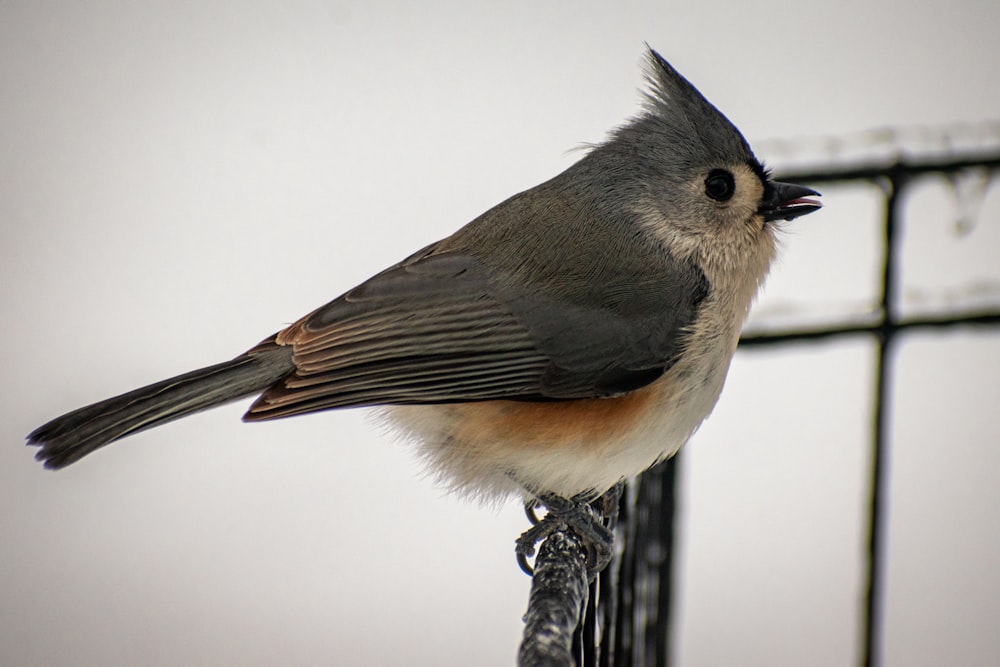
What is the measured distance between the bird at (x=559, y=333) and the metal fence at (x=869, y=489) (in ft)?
0.59

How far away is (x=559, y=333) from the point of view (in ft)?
7.07

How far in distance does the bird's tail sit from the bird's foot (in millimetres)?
599

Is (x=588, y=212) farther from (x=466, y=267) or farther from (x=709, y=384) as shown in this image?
(x=709, y=384)

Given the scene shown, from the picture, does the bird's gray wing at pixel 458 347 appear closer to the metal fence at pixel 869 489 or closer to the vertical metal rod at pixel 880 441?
the metal fence at pixel 869 489

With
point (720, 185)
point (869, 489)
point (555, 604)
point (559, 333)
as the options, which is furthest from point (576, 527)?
point (869, 489)

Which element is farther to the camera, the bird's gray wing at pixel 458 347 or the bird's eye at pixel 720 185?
the bird's eye at pixel 720 185

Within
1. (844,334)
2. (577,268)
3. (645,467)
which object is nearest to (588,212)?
(577,268)

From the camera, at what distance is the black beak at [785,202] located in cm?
225

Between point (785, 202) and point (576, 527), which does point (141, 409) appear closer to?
point (576, 527)

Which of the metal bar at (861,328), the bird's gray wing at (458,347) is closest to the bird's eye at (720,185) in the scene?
the bird's gray wing at (458,347)

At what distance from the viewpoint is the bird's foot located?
7.02 feet

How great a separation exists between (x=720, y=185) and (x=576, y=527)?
746mm

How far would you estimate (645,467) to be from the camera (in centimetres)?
211

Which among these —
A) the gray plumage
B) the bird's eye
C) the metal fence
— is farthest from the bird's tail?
the bird's eye
